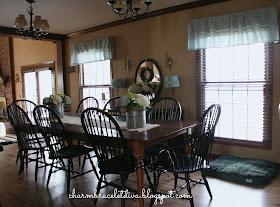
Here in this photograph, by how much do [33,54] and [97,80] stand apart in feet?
9.40

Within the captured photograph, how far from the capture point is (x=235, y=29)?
369cm

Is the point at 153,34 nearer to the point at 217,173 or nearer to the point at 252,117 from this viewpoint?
the point at 252,117

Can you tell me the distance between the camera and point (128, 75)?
518cm

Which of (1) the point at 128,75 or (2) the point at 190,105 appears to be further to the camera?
(1) the point at 128,75

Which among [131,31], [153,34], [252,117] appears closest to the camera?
[252,117]

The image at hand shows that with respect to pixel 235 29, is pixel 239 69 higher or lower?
lower

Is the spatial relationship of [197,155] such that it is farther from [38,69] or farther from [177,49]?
[38,69]

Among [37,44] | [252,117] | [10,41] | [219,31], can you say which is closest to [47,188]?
[252,117]

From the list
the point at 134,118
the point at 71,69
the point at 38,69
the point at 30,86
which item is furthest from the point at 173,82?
the point at 30,86

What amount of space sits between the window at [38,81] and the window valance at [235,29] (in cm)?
428

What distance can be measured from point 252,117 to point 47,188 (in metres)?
2.91

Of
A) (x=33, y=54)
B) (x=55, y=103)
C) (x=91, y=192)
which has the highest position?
(x=33, y=54)

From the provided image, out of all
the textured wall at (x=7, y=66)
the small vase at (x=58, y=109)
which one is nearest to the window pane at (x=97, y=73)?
the small vase at (x=58, y=109)

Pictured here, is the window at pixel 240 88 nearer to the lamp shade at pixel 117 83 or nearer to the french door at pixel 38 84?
the lamp shade at pixel 117 83
